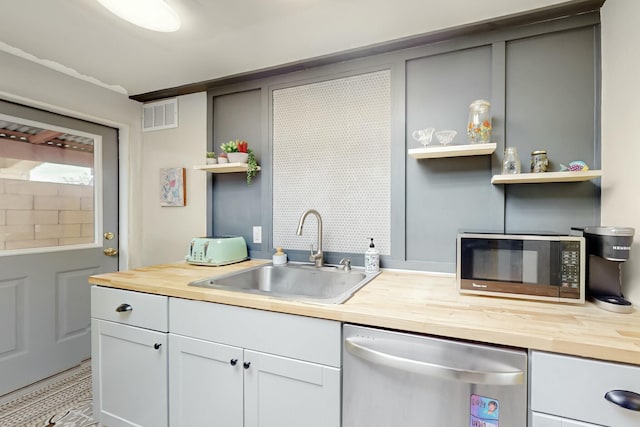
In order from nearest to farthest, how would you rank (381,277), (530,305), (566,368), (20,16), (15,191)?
1. (566,368)
2. (530,305)
3. (20,16)
4. (381,277)
5. (15,191)

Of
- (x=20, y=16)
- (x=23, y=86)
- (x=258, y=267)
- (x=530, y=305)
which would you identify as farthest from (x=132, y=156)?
(x=530, y=305)

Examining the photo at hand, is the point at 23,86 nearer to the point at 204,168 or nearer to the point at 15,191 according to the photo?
the point at 15,191

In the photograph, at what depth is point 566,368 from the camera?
834 millimetres

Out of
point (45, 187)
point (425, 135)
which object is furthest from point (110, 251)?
point (425, 135)

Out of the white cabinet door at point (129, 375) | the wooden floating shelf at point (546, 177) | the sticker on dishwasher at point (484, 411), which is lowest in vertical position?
the white cabinet door at point (129, 375)

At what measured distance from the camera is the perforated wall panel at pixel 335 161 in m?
1.82

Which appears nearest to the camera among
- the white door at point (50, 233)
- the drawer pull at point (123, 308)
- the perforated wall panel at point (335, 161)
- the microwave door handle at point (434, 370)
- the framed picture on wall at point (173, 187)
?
the microwave door handle at point (434, 370)

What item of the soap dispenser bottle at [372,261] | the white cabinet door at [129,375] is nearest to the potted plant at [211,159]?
the white cabinet door at [129,375]

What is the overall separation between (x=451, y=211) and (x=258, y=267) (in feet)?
3.96

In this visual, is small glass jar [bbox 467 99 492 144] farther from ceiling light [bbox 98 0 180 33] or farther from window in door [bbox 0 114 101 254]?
window in door [bbox 0 114 101 254]

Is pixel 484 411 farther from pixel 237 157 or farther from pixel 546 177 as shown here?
pixel 237 157

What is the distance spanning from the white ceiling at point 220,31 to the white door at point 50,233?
1.76 ft

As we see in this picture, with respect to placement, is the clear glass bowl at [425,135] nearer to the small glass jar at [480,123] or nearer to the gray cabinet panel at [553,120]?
the small glass jar at [480,123]

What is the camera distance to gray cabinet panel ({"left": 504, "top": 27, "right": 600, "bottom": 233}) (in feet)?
4.67
